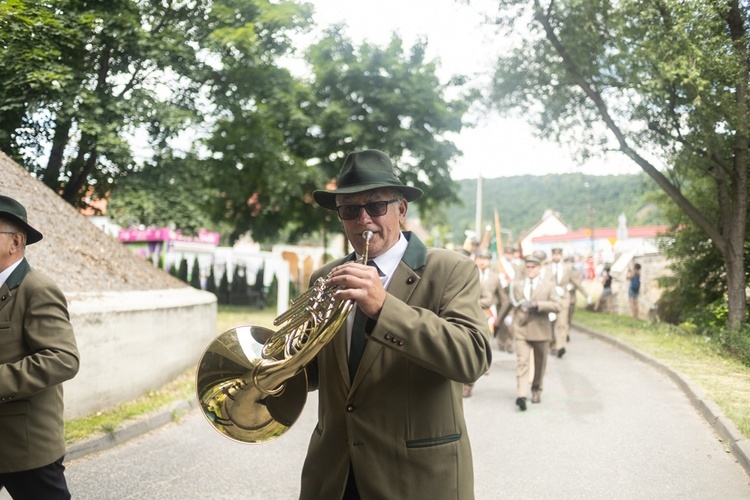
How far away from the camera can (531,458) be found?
20.4ft

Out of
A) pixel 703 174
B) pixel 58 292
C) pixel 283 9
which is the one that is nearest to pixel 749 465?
pixel 58 292

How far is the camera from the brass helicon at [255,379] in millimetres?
2365

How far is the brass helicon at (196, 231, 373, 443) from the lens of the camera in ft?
7.76

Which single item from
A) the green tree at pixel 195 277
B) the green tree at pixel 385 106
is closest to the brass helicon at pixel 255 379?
the green tree at pixel 385 106

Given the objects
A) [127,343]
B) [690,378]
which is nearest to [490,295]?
[690,378]

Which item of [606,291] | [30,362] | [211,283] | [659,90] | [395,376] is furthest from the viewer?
[211,283]

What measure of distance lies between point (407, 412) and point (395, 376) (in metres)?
0.13

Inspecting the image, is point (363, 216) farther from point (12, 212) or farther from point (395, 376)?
point (12, 212)

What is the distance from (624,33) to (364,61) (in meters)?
15.1

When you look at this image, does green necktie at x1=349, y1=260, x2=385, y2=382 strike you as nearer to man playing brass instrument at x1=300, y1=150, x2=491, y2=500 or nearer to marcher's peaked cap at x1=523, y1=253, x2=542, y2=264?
man playing brass instrument at x1=300, y1=150, x2=491, y2=500

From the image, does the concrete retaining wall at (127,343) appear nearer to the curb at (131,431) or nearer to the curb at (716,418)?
the curb at (131,431)

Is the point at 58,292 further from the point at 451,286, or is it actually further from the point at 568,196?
the point at 568,196

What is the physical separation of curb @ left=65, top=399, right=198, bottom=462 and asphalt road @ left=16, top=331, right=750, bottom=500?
0.08 metres

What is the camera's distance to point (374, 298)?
2064 mm
